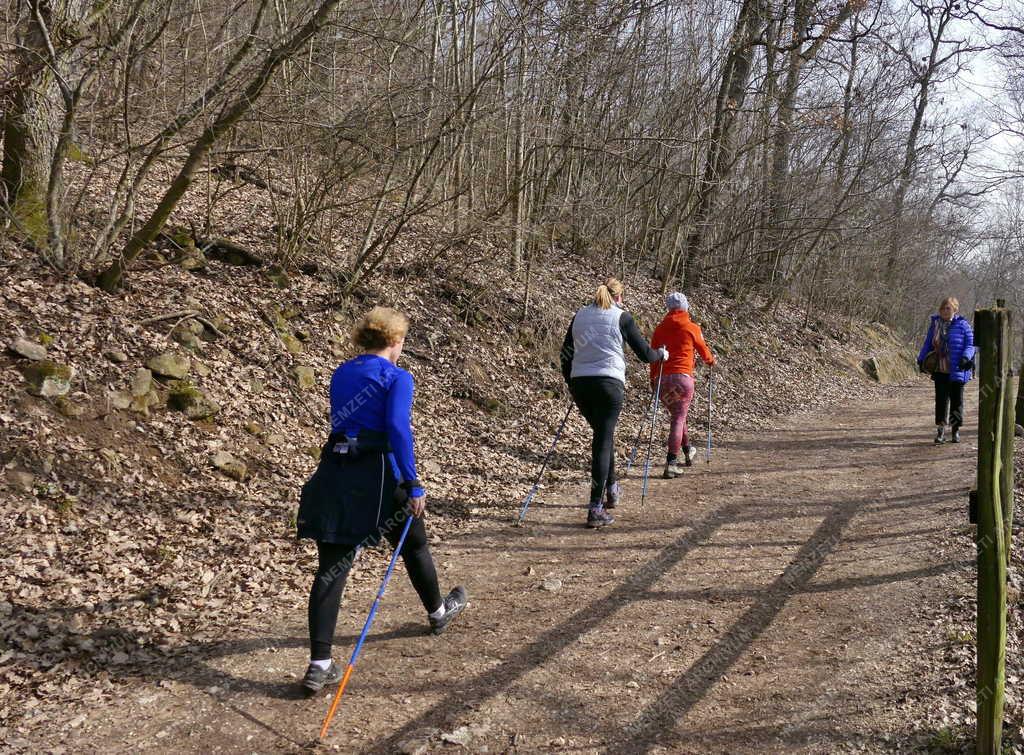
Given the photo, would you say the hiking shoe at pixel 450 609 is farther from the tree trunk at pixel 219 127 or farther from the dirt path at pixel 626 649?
the tree trunk at pixel 219 127

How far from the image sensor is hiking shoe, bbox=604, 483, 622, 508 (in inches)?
304

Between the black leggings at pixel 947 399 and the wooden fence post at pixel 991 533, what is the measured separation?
8.13m

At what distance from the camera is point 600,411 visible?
7.20 meters

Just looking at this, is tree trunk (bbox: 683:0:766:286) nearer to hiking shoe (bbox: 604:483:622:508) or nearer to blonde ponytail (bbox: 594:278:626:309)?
blonde ponytail (bbox: 594:278:626:309)

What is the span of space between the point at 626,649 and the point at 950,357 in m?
8.23

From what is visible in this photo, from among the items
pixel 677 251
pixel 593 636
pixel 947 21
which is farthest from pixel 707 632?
pixel 947 21

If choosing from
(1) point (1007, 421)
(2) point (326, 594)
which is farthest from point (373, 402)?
(1) point (1007, 421)

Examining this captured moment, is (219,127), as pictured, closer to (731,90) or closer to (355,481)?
(355,481)

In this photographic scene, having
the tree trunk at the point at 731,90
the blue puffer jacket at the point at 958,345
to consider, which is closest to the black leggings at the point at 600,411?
the blue puffer jacket at the point at 958,345

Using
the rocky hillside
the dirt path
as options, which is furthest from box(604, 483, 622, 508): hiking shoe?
the rocky hillside

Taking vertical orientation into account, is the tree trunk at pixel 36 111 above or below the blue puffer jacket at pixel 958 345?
above

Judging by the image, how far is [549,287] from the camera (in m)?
15.2

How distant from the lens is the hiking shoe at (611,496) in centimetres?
773

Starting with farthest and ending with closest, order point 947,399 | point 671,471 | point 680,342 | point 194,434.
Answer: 1. point 947,399
2. point 671,471
3. point 680,342
4. point 194,434
